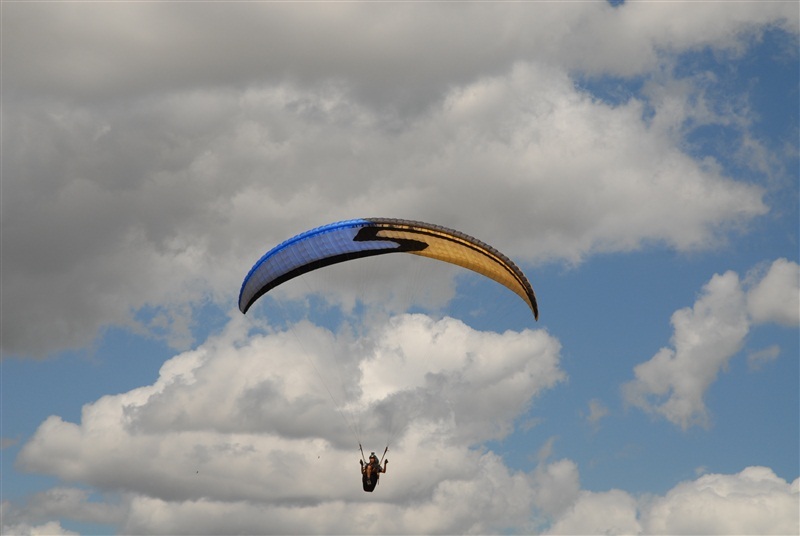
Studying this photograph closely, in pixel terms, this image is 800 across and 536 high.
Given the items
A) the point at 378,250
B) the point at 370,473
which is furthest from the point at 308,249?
the point at 370,473

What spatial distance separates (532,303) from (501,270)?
275 cm

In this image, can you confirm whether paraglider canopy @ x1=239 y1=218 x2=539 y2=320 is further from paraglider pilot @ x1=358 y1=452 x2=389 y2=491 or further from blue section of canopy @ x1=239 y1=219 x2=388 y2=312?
paraglider pilot @ x1=358 y1=452 x2=389 y2=491

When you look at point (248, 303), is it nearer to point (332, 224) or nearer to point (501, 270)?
point (332, 224)

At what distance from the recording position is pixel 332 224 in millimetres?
79812

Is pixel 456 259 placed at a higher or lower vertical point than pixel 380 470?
higher

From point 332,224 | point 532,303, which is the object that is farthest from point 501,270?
point 332,224

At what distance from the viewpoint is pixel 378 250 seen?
268 ft

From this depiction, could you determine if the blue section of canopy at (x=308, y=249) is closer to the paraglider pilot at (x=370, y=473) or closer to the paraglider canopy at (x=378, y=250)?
the paraglider canopy at (x=378, y=250)

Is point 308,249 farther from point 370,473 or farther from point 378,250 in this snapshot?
point 370,473

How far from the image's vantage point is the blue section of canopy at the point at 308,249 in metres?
80.0

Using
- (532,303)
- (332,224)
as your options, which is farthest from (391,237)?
(532,303)

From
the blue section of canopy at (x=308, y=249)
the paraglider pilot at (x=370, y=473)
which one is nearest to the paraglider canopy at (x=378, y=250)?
the blue section of canopy at (x=308, y=249)

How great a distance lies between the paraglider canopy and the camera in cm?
8006

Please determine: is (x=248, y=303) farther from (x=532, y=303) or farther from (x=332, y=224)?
(x=532, y=303)
